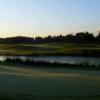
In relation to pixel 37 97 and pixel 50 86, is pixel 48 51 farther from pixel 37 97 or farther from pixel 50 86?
pixel 37 97

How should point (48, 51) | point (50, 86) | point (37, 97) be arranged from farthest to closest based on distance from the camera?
point (48, 51)
point (50, 86)
point (37, 97)

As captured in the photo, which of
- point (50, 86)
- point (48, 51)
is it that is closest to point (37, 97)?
point (50, 86)

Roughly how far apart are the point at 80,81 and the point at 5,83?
3516 mm

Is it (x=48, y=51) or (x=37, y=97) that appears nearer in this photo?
(x=37, y=97)

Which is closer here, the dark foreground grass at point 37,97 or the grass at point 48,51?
the dark foreground grass at point 37,97

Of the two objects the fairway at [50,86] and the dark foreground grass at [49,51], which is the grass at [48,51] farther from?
the fairway at [50,86]

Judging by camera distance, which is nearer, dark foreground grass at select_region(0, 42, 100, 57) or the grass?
dark foreground grass at select_region(0, 42, 100, 57)

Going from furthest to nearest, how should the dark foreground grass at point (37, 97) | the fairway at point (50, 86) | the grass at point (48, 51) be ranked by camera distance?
the grass at point (48, 51) → the fairway at point (50, 86) → the dark foreground grass at point (37, 97)

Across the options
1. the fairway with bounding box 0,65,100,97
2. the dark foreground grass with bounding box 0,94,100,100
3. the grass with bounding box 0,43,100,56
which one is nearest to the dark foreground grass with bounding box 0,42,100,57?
the grass with bounding box 0,43,100,56

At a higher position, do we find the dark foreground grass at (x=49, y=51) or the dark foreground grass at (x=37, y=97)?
the dark foreground grass at (x=37, y=97)

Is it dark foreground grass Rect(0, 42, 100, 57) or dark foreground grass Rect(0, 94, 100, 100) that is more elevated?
dark foreground grass Rect(0, 94, 100, 100)

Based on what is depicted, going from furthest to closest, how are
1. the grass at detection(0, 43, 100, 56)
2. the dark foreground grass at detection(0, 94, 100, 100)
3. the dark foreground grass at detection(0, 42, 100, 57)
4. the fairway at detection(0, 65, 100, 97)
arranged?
the grass at detection(0, 43, 100, 56) < the dark foreground grass at detection(0, 42, 100, 57) < the fairway at detection(0, 65, 100, 97) < the dark foreground grass at detection(0, 94, 100, 100)

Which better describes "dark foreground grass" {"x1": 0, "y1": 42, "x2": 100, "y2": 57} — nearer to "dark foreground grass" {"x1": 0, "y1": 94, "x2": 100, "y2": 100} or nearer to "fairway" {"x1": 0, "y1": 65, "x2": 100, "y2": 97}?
"fairway" {"x1": 0, "y1": 65, "x2": 100, "y2": 97}

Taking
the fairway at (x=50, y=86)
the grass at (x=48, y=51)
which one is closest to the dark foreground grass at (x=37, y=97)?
the fairway at (x=50, y=86)
